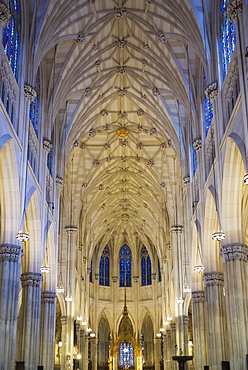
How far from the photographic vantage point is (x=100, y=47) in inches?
1160

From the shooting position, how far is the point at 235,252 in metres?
19.7

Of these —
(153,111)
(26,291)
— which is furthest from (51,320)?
(153,111)

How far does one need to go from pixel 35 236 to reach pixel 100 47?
1196 cm

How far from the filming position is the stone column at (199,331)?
90.4 feet

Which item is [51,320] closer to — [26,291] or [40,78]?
[26,291]

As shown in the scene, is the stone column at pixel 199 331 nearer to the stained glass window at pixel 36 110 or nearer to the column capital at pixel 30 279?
the column capital at pixel 30 279

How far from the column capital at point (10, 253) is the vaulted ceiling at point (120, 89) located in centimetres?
902

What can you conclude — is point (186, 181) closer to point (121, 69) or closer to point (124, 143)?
point (121, 69)

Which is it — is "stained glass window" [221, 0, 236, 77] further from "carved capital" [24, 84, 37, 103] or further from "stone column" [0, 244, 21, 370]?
"stone column" [0, 244, 21, 370]

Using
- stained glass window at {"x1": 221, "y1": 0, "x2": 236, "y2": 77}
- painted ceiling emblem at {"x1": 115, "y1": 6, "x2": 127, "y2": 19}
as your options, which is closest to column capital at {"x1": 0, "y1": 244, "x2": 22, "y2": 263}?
stained glass window at {"x1": 221, "y1": 0, "x2": 236, "y2": 77}

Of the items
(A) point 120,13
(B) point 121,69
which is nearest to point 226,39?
(A) point 120,13

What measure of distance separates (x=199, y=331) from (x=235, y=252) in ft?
32.7

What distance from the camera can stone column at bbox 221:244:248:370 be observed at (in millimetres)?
18422

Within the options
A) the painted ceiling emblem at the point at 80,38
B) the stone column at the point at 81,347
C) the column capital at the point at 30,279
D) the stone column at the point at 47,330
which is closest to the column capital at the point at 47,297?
the stone column at the point at 47,330
